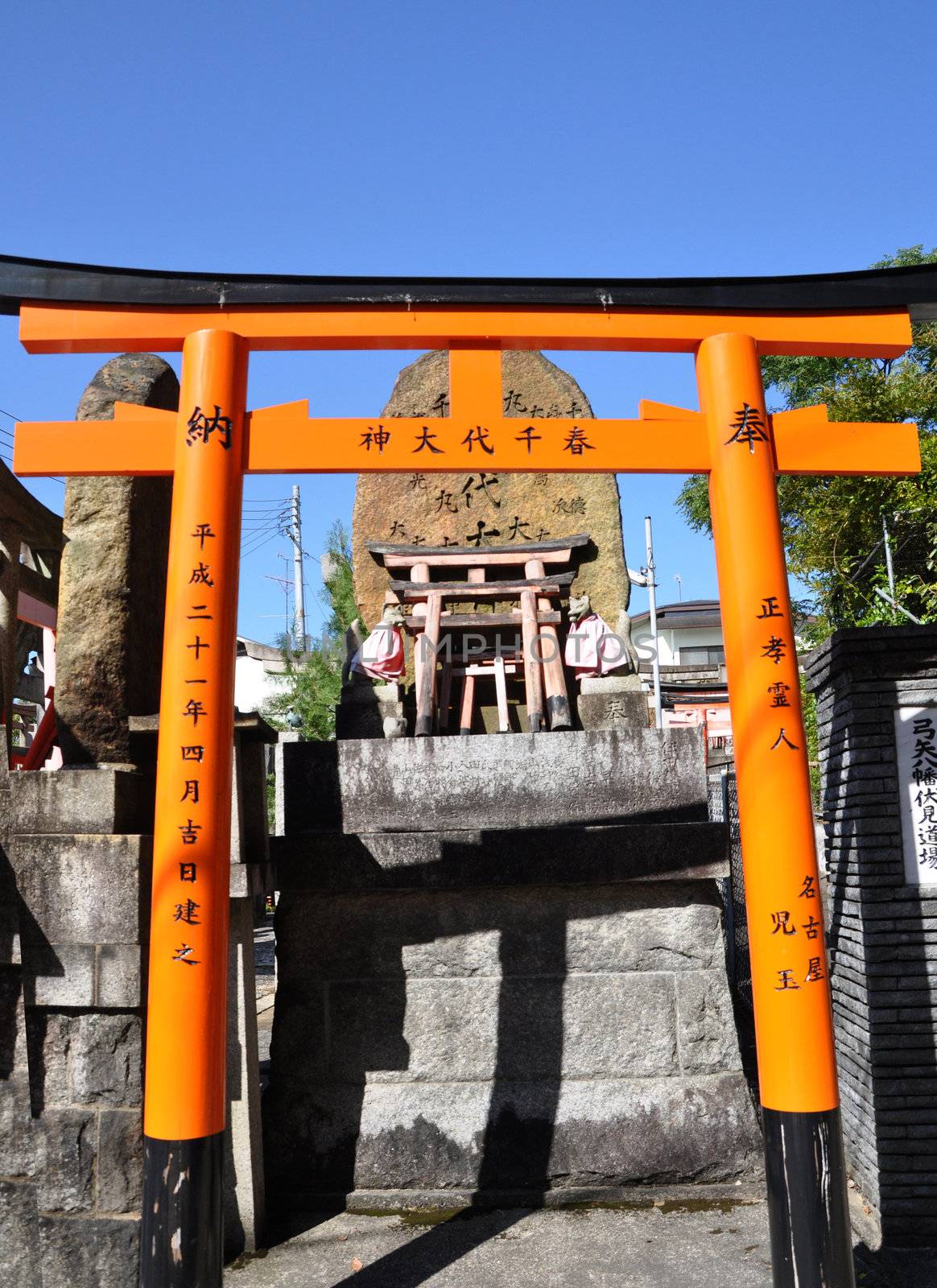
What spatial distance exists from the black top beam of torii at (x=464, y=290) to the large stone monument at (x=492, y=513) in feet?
13.0

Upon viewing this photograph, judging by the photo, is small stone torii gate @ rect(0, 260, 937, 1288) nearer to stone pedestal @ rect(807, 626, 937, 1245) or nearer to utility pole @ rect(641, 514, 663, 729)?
stone pedestal @ rect(807, 626, 937, 1245)

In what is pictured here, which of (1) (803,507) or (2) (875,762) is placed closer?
(2) (875,762)

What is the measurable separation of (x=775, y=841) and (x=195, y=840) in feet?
7.75

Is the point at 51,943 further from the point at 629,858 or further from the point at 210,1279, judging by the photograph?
the point at 629,858

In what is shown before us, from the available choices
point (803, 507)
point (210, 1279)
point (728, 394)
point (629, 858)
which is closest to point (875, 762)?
point (629, 858)

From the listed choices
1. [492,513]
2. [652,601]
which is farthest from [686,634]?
[492,513]

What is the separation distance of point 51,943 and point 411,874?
1.95 metres

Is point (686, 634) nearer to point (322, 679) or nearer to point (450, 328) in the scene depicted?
point (322, 679)

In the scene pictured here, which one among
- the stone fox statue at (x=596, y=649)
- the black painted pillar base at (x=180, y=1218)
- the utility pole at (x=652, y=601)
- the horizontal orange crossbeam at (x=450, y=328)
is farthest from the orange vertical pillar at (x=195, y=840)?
the utility pole at (x=652, y=601)

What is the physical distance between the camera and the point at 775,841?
13.0 ft

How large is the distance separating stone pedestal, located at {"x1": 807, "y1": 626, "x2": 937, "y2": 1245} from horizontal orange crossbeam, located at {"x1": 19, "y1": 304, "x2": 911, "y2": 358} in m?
1.55

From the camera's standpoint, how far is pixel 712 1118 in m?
5.32

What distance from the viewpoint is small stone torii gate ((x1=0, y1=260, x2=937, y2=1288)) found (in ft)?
12.2

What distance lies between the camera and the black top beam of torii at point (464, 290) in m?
4.44
